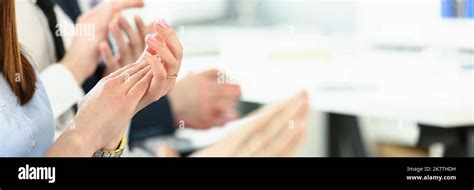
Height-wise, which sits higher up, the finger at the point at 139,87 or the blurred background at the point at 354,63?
the finger at the point at 139,87

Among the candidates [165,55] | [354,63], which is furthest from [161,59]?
[354,63]

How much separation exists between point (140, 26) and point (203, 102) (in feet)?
0.83

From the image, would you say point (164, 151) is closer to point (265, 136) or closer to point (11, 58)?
point (265, 136)

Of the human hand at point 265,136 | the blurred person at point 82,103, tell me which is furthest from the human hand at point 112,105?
the human hand at point 265,136

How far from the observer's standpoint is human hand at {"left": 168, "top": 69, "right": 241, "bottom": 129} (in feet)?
2.74

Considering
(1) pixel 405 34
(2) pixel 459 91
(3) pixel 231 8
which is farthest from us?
(3) pixel 231 8

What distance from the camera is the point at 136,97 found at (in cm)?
56

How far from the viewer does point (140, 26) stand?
66 cm

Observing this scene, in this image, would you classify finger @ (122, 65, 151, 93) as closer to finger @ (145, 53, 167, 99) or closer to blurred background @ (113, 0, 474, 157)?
finger @ (145, 53, 167, 99)

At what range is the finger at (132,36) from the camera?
64cm

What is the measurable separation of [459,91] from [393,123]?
653mm

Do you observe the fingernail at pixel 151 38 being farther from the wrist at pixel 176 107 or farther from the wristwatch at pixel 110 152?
the wrist at pixel 176 107
